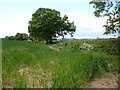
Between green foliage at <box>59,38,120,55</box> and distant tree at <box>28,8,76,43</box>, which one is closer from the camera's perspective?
green foliage at <box>59,38,120,55</box>

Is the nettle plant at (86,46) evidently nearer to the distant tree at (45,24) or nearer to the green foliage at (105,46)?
the green foliage at (105,46)

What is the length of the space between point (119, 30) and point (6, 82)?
438 inches

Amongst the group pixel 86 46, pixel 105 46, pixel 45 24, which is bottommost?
pixel 86 46

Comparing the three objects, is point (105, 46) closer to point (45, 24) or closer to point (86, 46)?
point (86, 46)

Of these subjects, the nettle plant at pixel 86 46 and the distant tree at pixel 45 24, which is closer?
the nettle plant at pixel 86 46

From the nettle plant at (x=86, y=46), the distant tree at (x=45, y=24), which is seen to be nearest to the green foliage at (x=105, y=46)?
the nettle plant at (x=86, y=46)

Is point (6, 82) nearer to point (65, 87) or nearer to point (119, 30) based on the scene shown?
point (65, 87)

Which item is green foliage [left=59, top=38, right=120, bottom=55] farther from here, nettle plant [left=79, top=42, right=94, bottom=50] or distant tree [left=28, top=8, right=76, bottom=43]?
distant tree [left=28, top=8, right=76, bottom=43]

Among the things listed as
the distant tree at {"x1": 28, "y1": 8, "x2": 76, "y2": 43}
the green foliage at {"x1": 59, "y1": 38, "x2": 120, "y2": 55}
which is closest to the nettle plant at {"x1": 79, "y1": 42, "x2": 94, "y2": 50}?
the green foliage at {"x1": 59, "y1": 38, "x2": 120, "y2": 55}

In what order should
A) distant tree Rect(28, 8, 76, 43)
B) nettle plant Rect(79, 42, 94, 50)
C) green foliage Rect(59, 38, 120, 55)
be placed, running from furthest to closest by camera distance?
distant tree Rect(28, 8, 76, 43), nettle plant Rect(79, 42, 94, 50), green foliage Rect(59, 38, 120, 55)

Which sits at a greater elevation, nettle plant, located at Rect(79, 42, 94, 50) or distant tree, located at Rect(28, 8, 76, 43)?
distant tree, located at Rect(28, 8, 76, 43)

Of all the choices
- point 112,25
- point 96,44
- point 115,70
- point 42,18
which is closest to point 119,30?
point 112,25

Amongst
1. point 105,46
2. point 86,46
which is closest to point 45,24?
point 86,46

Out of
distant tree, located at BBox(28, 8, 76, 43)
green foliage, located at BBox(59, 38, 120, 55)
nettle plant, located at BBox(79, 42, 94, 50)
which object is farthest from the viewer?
distant tree, located at BBox(28, 8, 76, 43)
